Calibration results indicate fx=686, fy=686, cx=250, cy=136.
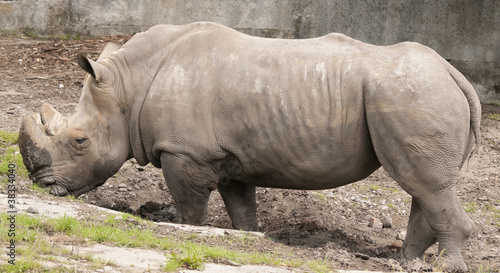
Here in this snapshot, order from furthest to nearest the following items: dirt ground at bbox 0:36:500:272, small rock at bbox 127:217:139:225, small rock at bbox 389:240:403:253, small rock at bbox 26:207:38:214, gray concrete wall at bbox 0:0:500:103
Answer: gray concrete wall at bbox 0:0:500:103 → small rock at bbox 389:240:403:253 → dirt ground at bbox 0:36:500:272 → small rock at bbox 127:217:139:225 → small rock at bbox 26:207:38:214

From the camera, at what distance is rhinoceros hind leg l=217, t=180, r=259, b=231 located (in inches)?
305

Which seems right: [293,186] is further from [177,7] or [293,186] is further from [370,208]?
[177,7]

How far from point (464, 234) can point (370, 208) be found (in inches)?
106

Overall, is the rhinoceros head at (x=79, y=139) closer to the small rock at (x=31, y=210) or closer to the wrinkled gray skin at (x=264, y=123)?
the wrinkled gray skin at (x=264, y=123)

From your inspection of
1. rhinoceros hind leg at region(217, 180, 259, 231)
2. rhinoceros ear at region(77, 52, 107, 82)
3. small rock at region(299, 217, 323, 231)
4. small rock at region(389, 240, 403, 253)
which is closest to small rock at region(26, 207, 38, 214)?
rhinoceros ear at region(77, 52, 107, 82)

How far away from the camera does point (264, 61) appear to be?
6.70m

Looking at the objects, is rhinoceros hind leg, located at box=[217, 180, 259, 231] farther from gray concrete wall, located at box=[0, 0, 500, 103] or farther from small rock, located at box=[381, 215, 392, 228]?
gray concrete wall, located at box=[0, 0, 500, 103]

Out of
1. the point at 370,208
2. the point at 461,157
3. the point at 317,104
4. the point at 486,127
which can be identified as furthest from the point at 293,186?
the point at 486,127

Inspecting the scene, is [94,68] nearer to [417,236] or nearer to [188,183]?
[188,183]

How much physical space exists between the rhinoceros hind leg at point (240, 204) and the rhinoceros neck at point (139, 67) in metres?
1.04

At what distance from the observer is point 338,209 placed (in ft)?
28.5

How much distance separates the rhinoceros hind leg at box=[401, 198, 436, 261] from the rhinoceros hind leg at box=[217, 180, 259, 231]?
1841 mm

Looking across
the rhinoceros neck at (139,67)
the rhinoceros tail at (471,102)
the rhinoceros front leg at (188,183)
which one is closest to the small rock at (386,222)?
the rhinoceros tail at (471,102)

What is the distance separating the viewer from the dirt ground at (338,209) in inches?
285
